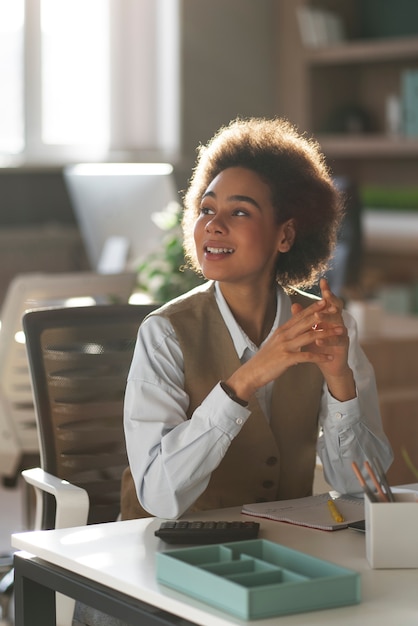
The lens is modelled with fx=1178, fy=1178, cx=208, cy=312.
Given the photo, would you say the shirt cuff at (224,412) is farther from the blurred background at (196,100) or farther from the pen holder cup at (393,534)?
the blurred background at (196,100)

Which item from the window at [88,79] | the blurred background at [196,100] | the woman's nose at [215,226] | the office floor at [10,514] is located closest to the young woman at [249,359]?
the woman's nose at [215,226]

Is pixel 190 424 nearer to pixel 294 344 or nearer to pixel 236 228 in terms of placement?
pixel 294 344

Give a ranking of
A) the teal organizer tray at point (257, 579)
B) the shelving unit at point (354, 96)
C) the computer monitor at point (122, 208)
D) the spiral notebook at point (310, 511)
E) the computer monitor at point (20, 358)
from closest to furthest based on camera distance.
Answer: the teal organizer tray at point (257, 579) → the spiral notebook at point (310, 511) → the computer monitor at point (20, 358) → the computer monitor at point (122, 208) → the shelving unit at point (354, 96)

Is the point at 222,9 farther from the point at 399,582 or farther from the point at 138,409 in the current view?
the point at 399,582

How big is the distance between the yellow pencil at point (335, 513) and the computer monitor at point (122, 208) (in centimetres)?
214

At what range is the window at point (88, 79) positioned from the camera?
552 centimetres

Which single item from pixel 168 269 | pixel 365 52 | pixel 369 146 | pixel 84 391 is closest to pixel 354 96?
pixel 365 52

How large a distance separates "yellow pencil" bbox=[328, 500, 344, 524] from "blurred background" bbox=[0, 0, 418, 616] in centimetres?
268

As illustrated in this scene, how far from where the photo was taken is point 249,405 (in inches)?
76.0

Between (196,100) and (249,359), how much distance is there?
441cm

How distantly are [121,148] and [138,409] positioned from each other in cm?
418

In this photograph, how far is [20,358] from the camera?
136 inches

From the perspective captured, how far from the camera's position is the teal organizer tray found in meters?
1.24

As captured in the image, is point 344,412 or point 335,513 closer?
point 335,513
